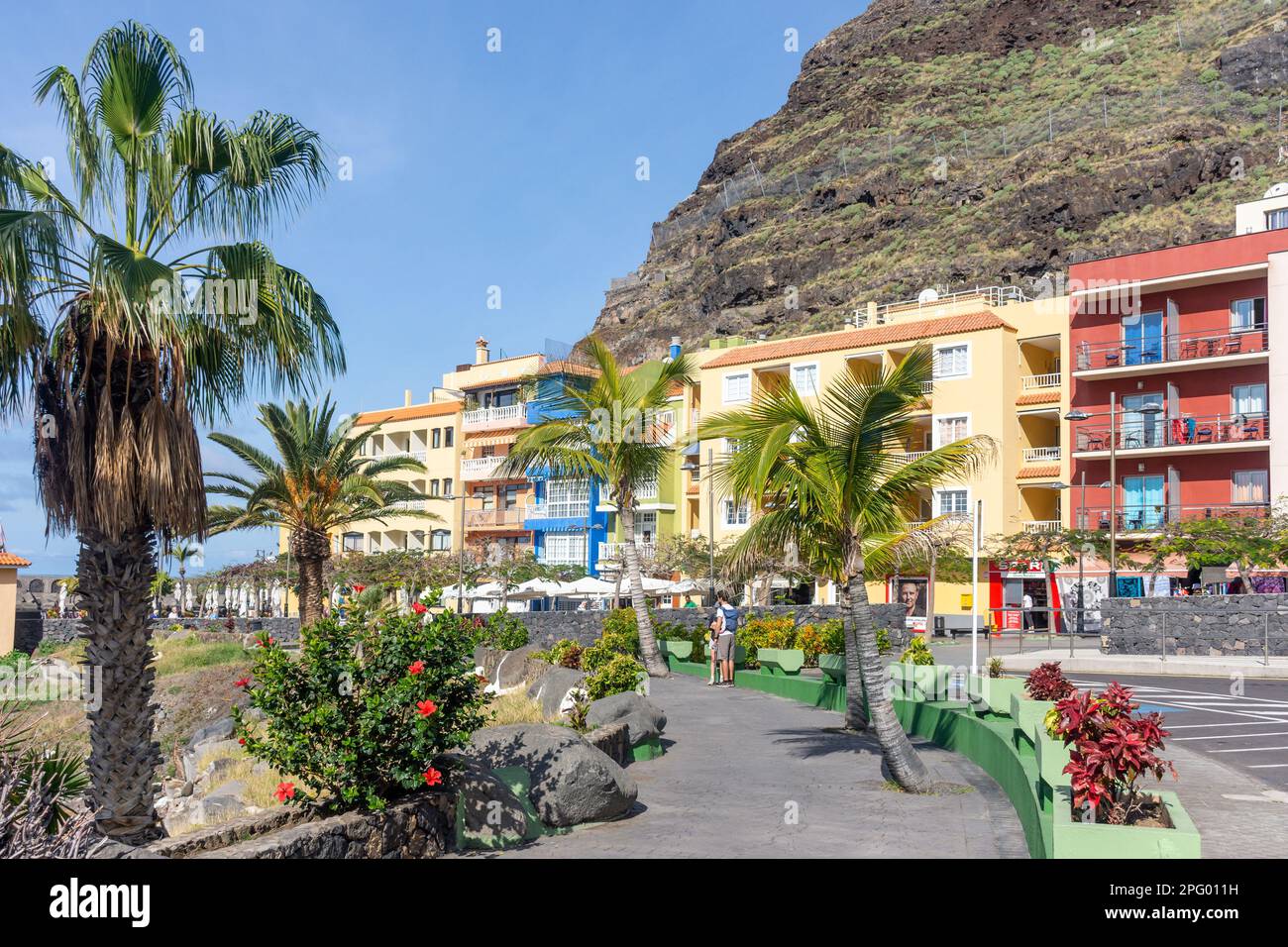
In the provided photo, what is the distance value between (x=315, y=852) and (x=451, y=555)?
54.7 meters

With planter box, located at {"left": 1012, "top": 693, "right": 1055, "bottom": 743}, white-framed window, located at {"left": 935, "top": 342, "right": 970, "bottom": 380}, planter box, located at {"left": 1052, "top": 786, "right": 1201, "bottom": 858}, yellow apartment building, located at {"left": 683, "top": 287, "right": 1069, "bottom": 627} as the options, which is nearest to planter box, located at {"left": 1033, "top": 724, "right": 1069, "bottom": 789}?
planter box, located at {"left": 1052, "top": 786, "right": 1201, "bottom": 858}

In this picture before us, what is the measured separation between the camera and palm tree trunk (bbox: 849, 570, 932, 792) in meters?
11.3

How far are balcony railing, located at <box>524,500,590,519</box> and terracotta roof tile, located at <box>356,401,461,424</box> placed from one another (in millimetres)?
9901

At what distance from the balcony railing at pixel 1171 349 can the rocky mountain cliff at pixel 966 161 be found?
18.3 m

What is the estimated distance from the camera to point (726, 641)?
2400 centimetres

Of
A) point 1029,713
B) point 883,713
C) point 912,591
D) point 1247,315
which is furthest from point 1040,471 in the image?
point 1029,713

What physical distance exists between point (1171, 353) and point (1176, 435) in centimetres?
316

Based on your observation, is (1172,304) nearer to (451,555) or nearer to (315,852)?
(451,555)

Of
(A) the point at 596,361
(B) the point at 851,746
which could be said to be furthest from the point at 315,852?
(A) the point at 596,361

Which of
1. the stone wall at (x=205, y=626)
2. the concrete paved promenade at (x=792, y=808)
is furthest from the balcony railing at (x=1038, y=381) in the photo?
the concrete paved promenade at (x=792, y=808)

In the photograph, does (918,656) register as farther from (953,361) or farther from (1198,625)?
(953,361)

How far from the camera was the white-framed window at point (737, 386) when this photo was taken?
53.2 metres

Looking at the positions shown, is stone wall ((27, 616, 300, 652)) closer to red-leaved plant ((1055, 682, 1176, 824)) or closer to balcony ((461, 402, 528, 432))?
balcony ((461, 402, 528, 432))

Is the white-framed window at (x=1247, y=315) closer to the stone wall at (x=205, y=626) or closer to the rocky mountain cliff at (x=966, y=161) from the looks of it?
the rocky mountain cliff at (x=966, y=161)
